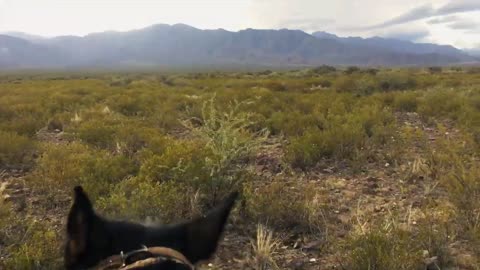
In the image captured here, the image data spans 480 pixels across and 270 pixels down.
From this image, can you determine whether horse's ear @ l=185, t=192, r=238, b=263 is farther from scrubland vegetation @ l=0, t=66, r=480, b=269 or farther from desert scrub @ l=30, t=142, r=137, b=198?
desert scrub @ l=30, t=142, r=137, b=198

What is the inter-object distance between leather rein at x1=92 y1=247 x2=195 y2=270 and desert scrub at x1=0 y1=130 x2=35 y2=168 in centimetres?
778

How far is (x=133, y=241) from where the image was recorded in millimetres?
1465

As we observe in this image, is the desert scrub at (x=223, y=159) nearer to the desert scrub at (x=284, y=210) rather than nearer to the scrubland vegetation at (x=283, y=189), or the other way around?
the scrubland vegetation at (x=283, y=189)

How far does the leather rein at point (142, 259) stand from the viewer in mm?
1269

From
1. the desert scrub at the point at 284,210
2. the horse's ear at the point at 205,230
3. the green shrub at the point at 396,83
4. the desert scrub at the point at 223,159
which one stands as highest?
the horse's ear at the point at 205,230

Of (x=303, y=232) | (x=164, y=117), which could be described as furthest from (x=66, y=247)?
(x=164, y=117)

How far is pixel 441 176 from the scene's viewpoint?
662 cm

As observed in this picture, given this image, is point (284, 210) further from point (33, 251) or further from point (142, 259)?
point (142, 259)

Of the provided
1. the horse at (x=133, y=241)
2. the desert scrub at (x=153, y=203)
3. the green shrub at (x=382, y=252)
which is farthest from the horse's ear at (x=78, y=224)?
the desert scrub at (x=153, y=203)

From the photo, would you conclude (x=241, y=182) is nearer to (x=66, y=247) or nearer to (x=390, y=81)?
(x=66, y=247)

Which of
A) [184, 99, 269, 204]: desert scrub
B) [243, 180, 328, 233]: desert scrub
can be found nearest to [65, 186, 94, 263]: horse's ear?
[243, 180, 328, 233]: desert scrub

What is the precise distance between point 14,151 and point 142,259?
8.15 meters

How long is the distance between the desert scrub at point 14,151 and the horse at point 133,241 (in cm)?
765

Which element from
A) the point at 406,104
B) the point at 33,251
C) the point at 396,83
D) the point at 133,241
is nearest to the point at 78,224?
the point at 133,241
